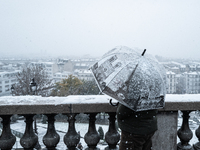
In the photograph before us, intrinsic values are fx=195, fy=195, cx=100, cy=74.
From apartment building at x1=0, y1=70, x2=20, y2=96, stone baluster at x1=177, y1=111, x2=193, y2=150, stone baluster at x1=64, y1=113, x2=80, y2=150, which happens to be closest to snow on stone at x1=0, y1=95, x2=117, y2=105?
stone baluster at x1=64, y1=113, x2=80, y2=150

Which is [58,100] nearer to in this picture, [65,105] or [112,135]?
[65,105]

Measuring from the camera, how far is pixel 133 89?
6.77 ft

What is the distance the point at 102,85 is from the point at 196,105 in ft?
5.58

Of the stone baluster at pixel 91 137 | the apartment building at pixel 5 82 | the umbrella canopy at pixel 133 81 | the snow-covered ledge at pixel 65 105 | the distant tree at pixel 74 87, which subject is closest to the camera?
the umbrella canopy at pixel 133 81

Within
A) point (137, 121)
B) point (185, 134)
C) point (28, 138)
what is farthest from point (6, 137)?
point (185, 134)

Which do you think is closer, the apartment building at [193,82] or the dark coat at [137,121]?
the dark coat at [137,121]

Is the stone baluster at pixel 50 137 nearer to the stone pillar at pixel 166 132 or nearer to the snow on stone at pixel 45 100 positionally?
the snow on stone at pixel 45 100

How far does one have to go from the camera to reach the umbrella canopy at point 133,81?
2.06 m

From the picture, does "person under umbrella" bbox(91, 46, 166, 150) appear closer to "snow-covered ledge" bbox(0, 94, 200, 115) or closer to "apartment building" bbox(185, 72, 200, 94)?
"snow-covered ledge" bbox(0, 94, 200, 115)

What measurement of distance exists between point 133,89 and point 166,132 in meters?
1.51

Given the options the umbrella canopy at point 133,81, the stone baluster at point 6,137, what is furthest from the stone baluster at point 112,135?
the stone baluster at point 6,137

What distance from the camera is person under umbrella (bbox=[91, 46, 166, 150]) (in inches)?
81.5

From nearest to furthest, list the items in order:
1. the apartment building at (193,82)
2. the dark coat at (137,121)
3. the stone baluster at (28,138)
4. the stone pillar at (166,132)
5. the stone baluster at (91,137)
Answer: the dark coat at (137,121)
the stone baluster at (28,138)
the stone baluster at (91,137)
the stone pillar at (166,132)
the apartment building at (193,82)

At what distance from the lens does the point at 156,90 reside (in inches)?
84.8
